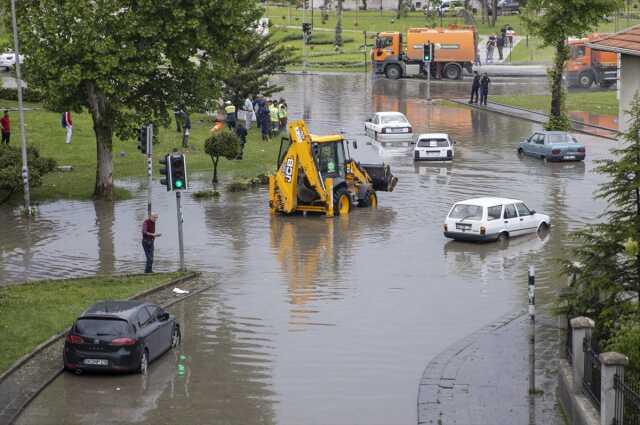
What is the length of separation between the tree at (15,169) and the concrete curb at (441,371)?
19.8 metres

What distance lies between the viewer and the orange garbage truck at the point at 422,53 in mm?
82625

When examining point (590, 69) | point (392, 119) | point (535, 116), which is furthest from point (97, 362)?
point (590, 69)

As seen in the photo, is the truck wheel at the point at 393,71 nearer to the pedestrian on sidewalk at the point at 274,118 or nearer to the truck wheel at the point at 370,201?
the pedestrian on sidewalk at the point at 274,118

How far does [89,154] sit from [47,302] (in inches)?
931

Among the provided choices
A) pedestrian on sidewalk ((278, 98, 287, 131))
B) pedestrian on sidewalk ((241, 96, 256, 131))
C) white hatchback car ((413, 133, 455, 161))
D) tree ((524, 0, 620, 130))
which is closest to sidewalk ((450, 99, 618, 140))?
tree ((524, 0, 620, 130))

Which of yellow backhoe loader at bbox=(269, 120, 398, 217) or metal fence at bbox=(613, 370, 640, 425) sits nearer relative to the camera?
metal fence at bbox=(613, 370, 640, 425)

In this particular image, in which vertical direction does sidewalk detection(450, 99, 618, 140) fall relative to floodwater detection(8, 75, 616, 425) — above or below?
above

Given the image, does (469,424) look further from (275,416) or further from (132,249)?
(132,249)

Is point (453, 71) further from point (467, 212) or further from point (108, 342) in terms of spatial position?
point (108, 342)

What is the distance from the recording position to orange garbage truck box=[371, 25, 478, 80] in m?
82.6

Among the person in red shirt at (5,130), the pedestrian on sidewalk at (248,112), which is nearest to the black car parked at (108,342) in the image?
the person in red shirt at (5,130)

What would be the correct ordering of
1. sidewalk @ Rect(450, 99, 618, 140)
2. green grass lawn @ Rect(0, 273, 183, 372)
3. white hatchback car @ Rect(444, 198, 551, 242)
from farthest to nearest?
sidewalk @ Rect(450, 99, 618, 140)
white hatchback car @ Rect(444, 198, 551, 242)
green grass lawn @ Rect(0, 273, 183, 372)

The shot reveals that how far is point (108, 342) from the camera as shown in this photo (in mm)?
21641

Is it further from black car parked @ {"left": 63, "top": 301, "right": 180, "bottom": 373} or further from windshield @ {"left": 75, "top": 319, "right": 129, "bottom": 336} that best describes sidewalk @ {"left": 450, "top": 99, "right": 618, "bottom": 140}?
windshield @ {"left": 75, "top": 319, "right": 129, "bottom": 336}
